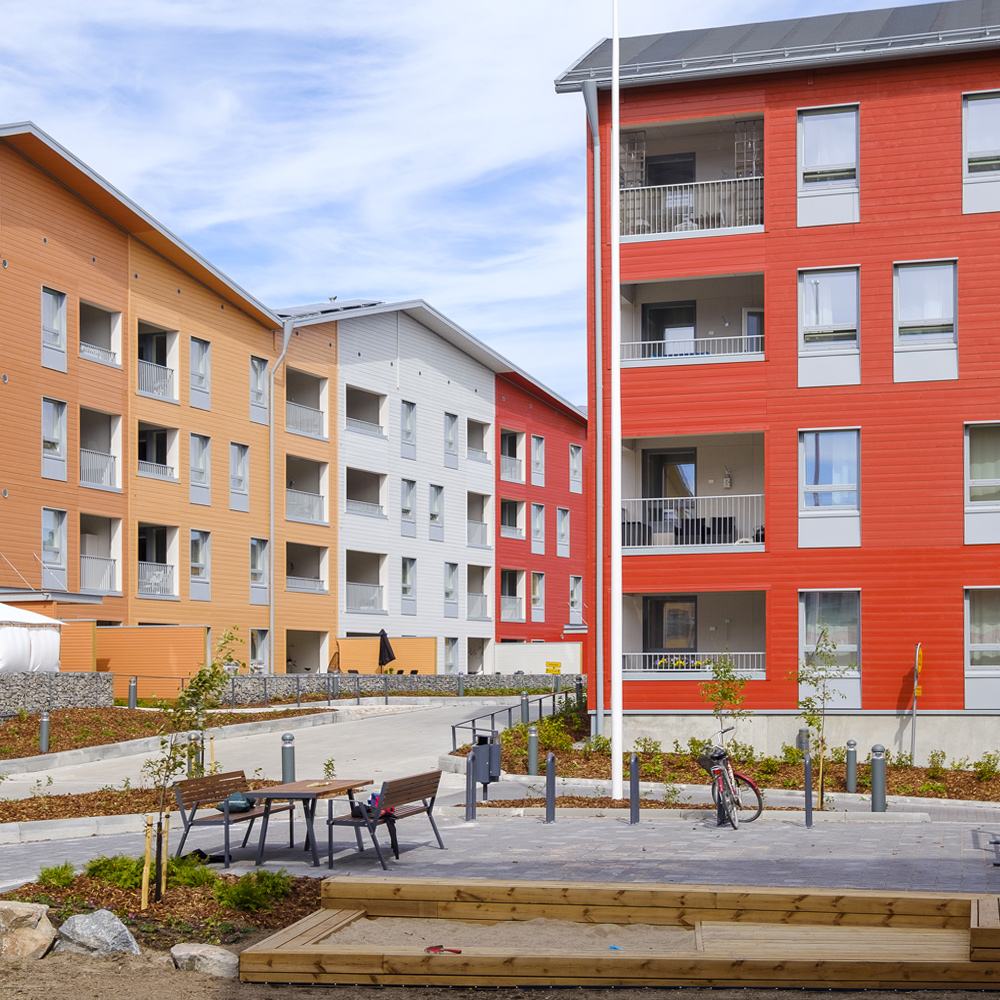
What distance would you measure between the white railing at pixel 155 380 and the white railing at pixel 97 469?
265 centimetres

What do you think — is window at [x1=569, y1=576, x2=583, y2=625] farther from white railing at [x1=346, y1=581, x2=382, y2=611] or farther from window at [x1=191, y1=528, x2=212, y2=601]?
window at [x1=191, y1=528, x2=212, y2=601]

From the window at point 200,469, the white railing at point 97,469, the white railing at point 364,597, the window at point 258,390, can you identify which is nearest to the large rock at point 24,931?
the white railing at point 97,469

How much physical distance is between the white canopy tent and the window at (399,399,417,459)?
24.0 meters

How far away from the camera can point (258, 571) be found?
46.5 metres

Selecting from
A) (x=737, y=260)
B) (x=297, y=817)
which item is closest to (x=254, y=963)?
(x=297, y=817)

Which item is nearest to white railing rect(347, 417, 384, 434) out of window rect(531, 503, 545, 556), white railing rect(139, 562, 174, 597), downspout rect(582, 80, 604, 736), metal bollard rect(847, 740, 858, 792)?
white railing rect(139, 562, 174, 597)

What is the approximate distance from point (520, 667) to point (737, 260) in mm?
33369

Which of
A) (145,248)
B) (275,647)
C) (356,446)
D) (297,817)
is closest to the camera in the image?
(297,817)

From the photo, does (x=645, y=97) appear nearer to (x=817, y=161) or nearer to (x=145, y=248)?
(x=817, y=161)

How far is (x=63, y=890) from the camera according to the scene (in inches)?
397

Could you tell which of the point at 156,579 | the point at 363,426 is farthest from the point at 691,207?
the point at 363,426

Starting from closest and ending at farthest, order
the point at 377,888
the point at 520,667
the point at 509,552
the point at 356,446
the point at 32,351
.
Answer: the point at 377,888
the point at 32,351
the point at 356,446
the point at 520,667
the point at 509,552

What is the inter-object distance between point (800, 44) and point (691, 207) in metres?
3.90

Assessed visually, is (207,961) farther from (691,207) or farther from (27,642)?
(27,642)
